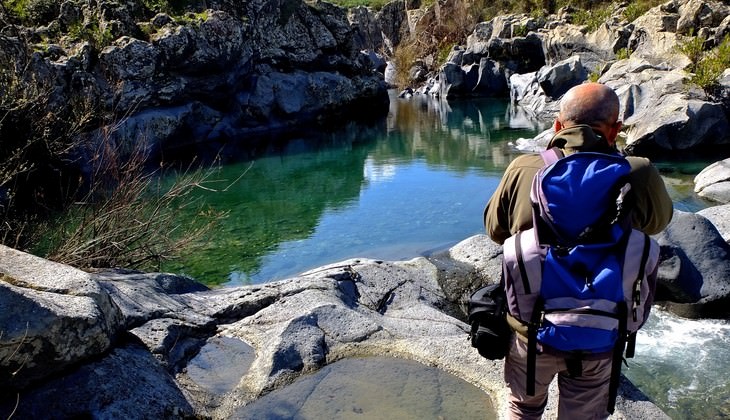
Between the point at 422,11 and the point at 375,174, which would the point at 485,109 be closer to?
the point at 375,174

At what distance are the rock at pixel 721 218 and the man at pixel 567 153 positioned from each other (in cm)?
618

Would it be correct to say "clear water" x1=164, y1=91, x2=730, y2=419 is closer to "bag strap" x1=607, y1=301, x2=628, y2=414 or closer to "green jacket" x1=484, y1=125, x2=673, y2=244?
"bag strap" x1=607, y1=301, x2=628, y2=414

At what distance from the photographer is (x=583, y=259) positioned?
2240mm

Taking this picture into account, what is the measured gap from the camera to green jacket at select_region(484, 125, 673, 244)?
93.9 inches

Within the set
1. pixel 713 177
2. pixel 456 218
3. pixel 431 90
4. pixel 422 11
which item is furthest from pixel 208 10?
pixel 422 11

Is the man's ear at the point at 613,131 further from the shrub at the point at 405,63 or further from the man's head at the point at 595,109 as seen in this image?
the shrub at the point at 405,63

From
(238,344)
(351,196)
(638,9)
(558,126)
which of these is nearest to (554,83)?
(638,9)

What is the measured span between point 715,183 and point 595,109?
399 inches

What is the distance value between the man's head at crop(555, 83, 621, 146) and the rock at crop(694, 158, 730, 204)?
953 centimetres

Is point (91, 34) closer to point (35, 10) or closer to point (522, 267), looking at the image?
point (35, 10)

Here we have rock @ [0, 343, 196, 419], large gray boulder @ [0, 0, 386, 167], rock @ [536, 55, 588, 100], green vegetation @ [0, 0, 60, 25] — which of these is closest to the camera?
rock @ [0, 343, 196, 419]

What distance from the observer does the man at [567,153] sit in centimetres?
240

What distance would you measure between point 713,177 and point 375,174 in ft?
24.8

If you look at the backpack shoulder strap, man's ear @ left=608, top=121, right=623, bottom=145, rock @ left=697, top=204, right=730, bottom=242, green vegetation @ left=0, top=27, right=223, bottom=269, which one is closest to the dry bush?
green vegetation @ left=0, top=27, right=223, bottom=269
